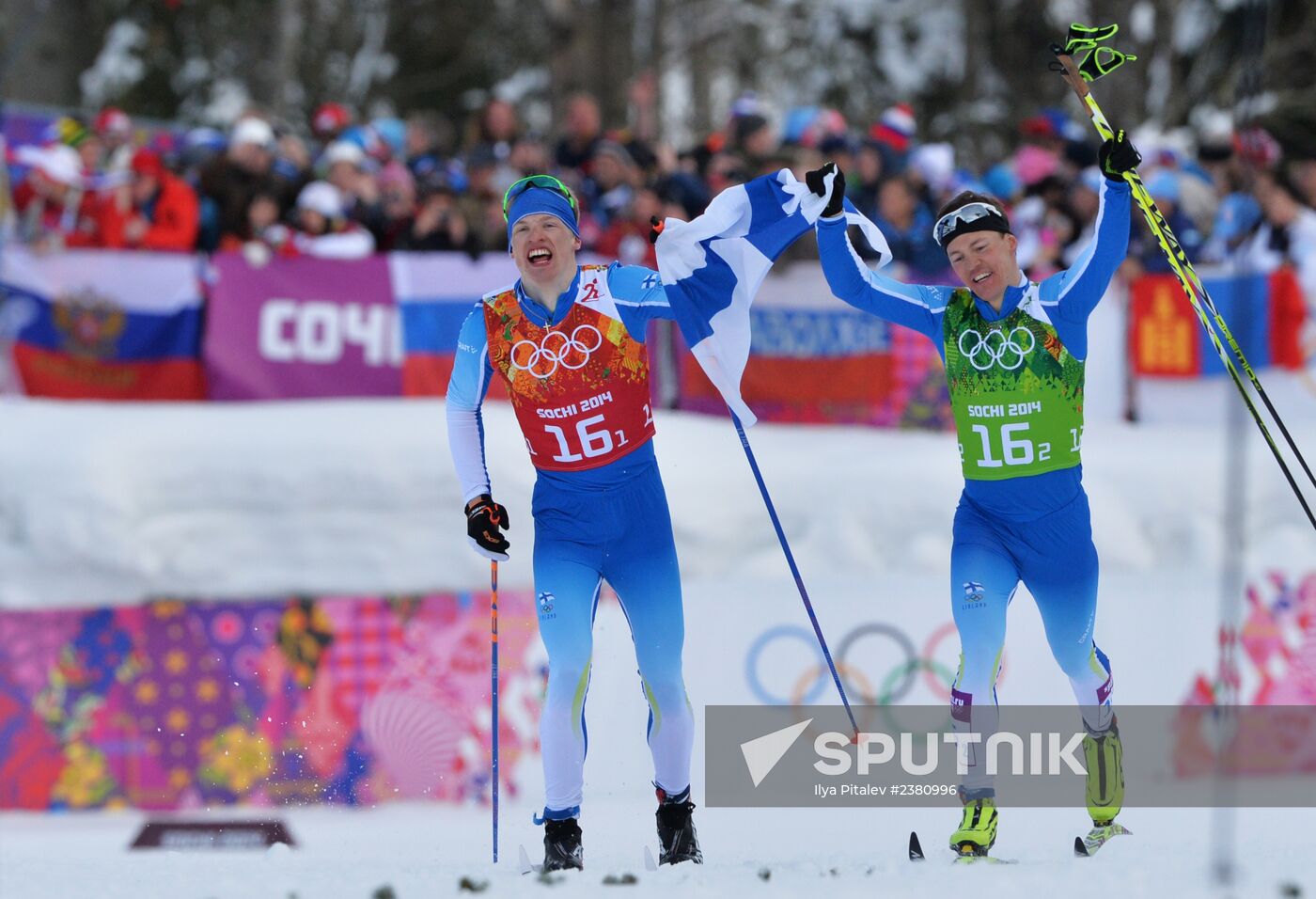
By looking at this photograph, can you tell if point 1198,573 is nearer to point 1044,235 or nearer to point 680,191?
point 1044,235

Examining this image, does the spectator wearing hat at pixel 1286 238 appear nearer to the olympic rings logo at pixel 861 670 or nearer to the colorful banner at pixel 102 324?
the olympic rings logo at pixel 861 670

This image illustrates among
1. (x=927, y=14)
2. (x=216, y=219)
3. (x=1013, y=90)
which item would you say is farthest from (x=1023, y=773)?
(x=927, y=14)

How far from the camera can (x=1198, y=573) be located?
8969mm

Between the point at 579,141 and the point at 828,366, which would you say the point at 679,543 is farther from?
the point at 579,141

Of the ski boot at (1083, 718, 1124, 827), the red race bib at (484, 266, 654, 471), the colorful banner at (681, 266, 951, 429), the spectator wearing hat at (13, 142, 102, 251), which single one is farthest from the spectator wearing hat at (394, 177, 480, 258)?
the ski boot at (1083, 718, 1124, 827)

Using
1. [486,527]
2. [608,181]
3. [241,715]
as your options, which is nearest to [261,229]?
[608,181]

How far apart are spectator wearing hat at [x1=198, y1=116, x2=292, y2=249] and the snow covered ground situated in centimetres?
163

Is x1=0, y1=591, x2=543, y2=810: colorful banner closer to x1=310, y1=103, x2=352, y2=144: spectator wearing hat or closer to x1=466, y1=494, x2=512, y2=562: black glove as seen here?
x1=466, y1=494, x2=512, y2=562: black glove

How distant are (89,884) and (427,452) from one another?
3.97 metres

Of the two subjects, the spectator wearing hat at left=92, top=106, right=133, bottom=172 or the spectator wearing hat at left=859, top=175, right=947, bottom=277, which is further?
the spectator wearing hat at left=92, top=106, right=133, bottom=172

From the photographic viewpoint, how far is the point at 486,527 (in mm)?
5637

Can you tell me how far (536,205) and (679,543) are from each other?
3.73 m

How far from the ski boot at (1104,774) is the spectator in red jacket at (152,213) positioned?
7098 millimetres

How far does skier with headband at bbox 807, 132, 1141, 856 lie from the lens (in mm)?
5555
